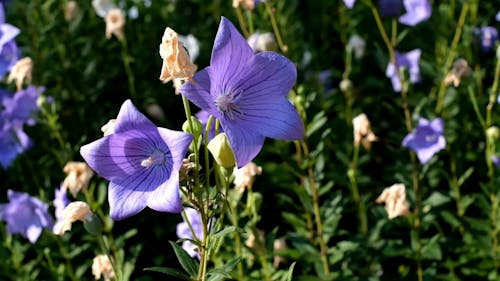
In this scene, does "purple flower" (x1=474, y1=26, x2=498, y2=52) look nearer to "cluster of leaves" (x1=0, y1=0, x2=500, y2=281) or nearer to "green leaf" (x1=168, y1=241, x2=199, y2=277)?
"cluster of leaves" (x1=0, y1=0, x2=500, y2=281)

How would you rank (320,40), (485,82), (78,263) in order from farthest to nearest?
(320,40) < (485,82) < (78,263)

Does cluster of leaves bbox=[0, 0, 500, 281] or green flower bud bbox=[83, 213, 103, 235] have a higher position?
green flower bud bbox=[83, 213, 103, 235]

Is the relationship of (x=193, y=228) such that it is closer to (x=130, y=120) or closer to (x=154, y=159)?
(x=154, y=159)

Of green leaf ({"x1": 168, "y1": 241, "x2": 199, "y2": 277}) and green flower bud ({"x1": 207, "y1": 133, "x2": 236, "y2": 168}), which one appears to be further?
green leaf ({"x1": 168, "y1": 241, "x2": 199, "y2": 277})

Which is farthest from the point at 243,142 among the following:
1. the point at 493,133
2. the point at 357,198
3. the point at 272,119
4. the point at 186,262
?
the point at 357,198

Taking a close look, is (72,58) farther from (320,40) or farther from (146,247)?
(320,40)

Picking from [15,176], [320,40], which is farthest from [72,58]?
[320,40]

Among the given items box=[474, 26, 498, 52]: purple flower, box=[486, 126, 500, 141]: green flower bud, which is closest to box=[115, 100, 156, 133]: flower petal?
box=[486, 126, 500, 141]: green flower bud
